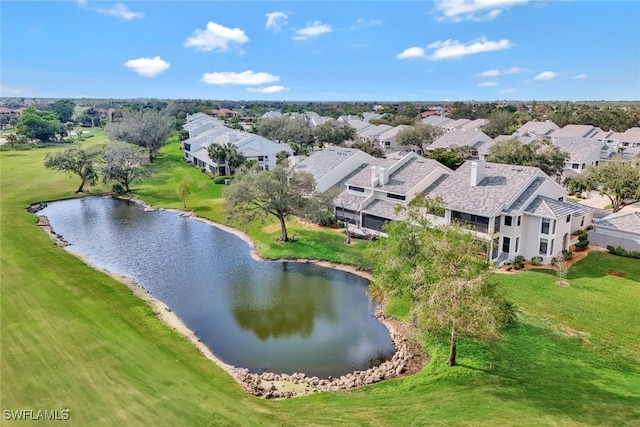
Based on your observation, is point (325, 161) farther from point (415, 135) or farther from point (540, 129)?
point (540, 129)

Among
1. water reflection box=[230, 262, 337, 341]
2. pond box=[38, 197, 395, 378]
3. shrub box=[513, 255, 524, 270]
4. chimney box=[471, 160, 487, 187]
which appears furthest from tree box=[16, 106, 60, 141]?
shrub box=[513, 255, 524, 270]

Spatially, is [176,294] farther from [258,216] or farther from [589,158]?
[589,158]

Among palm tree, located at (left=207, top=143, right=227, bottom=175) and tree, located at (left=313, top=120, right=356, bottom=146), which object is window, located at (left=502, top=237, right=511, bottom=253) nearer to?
palm tree, located at (left=207, top=143, right=227, bottom=175)

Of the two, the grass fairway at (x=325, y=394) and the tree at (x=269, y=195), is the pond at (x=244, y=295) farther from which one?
the tree at (x=269, y=195)

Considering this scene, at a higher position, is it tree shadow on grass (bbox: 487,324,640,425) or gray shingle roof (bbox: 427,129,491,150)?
gray shingle roof (bbox: 427,129,491,150)

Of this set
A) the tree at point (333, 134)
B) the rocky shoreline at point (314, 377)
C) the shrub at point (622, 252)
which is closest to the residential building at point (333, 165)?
the rocky shoreline at point (314, 377)
